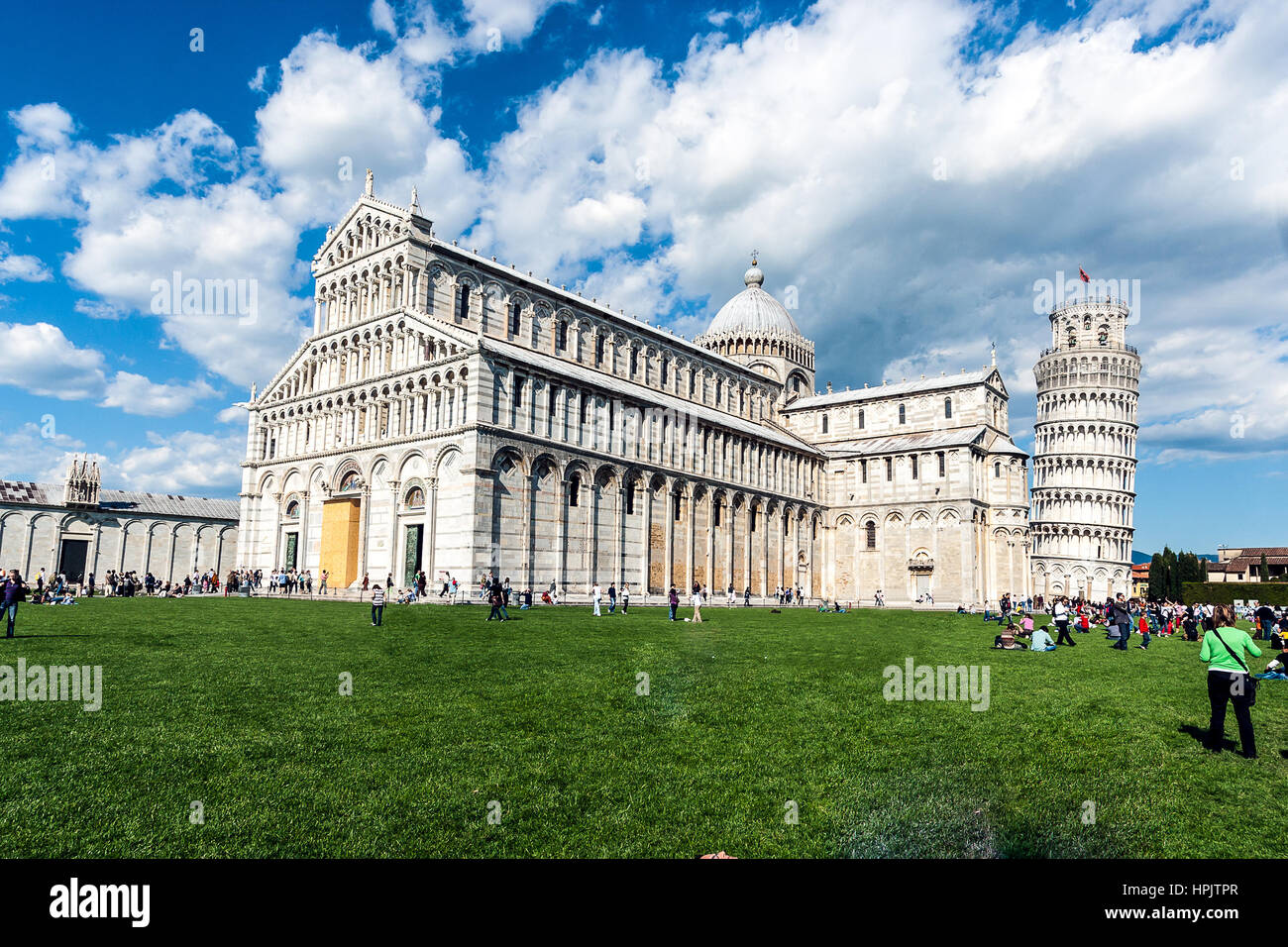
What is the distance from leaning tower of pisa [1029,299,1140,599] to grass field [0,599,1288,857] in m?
77.6

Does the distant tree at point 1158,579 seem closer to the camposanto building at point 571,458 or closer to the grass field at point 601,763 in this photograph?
the camposanto building at point 571,458

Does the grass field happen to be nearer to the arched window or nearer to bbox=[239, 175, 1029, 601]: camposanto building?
bbox=[239, 175, 1029, 601]: camposanto building

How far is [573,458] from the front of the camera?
4372 centimetres

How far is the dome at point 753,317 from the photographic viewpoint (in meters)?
77.0

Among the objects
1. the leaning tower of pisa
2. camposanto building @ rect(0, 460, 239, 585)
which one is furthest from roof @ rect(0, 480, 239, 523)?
the leaning tower of pisa

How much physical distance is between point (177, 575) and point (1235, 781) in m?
69.4

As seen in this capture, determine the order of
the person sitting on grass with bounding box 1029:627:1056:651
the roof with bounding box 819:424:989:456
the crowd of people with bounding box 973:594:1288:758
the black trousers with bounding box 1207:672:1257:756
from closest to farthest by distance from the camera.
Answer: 1. the black trousers with bounding box 1207:672:1257:756
2. the crowd of people with bounding box 973:594:1288:758
3. the person sitting on grass with bounding box 1029:627:1056:651
4. the roof with bounding box 819:424:989:456

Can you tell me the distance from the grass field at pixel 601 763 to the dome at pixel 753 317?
63407mm

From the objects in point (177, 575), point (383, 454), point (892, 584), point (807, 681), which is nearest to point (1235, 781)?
point (807, 681)

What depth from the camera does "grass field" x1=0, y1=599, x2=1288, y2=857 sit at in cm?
655

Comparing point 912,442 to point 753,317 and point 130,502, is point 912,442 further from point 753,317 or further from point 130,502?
point 130,502

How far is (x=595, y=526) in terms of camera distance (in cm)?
4503

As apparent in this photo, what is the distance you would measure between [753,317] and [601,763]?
237ft
